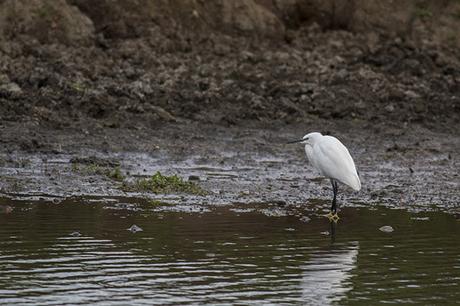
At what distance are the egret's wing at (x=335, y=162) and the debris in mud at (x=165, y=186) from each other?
1439 millimetres

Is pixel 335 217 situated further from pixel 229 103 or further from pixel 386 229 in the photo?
pixel 229 103

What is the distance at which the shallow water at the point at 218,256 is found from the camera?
8.98m

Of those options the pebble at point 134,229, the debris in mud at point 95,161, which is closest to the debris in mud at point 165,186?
the debris in mud at point 95,161

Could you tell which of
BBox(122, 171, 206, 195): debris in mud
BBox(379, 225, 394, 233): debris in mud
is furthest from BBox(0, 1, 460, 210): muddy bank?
BBox(379, 225, 394, 233): debris in mud

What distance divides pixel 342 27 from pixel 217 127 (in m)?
4.75

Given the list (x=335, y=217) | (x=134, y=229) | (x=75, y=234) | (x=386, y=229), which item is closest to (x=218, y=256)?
(x=134, y=229)

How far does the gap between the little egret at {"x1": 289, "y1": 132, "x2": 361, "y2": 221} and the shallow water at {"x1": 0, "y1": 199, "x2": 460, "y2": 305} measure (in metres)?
0.35

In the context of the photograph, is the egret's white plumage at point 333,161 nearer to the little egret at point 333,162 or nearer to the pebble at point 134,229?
the little egret at point 333,162

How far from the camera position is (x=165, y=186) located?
1430 centimetres

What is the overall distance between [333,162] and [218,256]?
12.1 feet

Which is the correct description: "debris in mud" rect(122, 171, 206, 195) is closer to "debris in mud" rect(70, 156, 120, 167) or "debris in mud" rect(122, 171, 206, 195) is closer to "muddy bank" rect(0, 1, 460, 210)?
"muddy bank" rect(0, 1, 460, 210)

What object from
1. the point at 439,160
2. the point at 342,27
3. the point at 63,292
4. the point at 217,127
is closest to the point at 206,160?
the point at 217,127

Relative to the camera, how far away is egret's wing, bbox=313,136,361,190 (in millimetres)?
13633

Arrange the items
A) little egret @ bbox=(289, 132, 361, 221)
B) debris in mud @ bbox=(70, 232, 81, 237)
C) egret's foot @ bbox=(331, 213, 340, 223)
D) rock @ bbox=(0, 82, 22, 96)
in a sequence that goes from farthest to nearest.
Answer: rock @ bbox=(0, 82, 22, 96) < little egret @ bbox=(289, 132, 361, 221) < egret's foot @ bbox=(331, 213, 340, 223) < debris in mud @ bbox=(70, 232, 81, 237)
